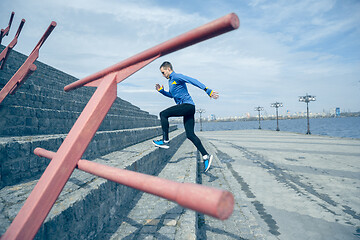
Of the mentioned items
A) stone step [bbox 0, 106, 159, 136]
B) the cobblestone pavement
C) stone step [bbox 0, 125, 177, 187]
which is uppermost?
stone step [bbox 0, 106, 159, 136]

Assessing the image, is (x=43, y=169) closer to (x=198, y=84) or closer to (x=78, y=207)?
(x=78, y=207)

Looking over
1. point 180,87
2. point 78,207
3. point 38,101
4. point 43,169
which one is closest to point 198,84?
point 180,87

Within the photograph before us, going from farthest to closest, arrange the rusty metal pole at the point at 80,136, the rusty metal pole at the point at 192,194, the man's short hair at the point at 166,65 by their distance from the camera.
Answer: the man's short hair at the point at 166,65, the rusty metal pole at the point at 80,136, the rusty metal pole at the point at 192,194

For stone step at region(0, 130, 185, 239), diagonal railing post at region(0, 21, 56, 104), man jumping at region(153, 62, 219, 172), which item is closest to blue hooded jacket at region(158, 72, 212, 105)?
man jumping at region(153, 62, 219, 172)

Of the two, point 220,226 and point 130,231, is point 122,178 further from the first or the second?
point 220,226

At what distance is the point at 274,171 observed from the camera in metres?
4.91

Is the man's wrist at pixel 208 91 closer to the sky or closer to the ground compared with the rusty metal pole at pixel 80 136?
closer to the sky

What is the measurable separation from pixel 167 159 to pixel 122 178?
13.8 feet

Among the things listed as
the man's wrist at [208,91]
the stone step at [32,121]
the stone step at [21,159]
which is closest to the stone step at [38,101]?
the stone step at [32,121]

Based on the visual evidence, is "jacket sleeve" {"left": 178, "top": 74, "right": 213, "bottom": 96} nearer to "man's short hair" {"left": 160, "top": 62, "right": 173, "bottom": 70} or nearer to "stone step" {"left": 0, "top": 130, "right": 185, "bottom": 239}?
"man's short hair" {"left": 160, "top": 62, "right": 173, "bottom": 70}

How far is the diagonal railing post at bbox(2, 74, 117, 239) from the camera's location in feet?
1.95

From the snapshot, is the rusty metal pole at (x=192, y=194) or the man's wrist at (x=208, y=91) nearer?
the rusty metal pole at (x=192, y=194)

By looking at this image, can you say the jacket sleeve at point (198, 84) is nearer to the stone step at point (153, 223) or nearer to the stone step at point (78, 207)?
the stone step at point (78, 207)

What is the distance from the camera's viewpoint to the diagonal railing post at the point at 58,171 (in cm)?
59
